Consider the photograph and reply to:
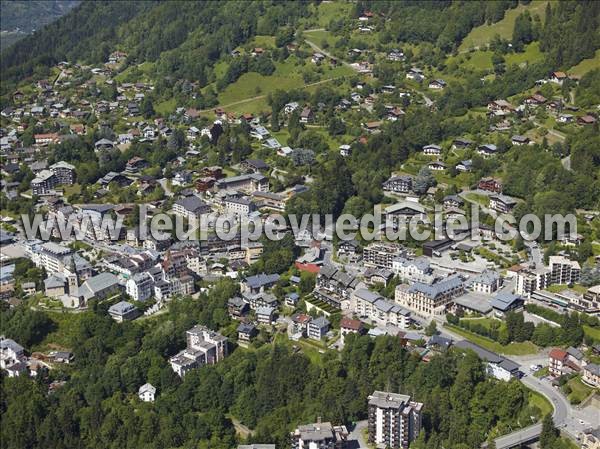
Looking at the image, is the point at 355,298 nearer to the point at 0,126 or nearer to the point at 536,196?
the point at 536,196

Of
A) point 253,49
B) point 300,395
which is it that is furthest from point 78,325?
point 253,49

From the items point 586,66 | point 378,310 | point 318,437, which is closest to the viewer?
point 318,437

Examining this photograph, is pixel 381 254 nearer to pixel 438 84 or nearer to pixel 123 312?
pixel 123 312

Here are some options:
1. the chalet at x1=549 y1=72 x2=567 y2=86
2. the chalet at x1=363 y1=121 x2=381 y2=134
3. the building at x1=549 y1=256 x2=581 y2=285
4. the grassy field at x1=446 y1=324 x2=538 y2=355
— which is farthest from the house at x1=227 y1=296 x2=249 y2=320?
the chalet at x1=549 y1=72 x2=567 y2=86

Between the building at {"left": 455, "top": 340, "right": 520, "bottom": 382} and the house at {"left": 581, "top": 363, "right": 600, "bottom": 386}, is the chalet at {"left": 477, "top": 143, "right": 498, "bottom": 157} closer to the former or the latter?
the building at {"left": 455, "top": 340, "right": 520, "bottom": 382}

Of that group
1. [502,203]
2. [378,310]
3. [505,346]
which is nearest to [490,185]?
[502,203]
